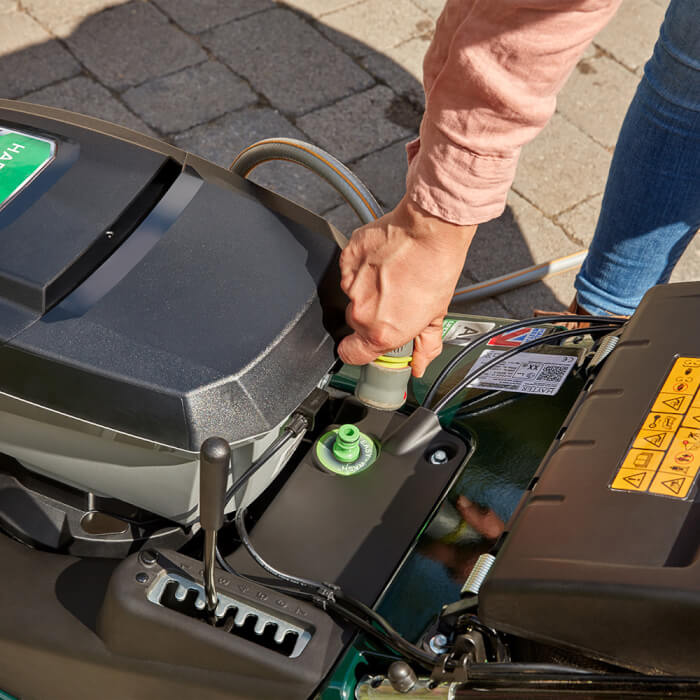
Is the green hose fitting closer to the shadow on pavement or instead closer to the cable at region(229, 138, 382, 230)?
the cable at region(229, 138, 382, 230)

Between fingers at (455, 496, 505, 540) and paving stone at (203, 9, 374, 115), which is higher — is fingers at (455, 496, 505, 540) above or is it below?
above

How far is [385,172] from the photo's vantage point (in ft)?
7.64

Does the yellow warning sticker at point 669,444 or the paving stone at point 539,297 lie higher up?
the yellow warning sticker at point 669,444

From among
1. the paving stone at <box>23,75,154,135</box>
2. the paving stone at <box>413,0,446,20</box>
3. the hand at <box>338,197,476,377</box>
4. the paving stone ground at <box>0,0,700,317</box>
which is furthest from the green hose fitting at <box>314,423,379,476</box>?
the paving stone at <box>413,0,446,20</box>

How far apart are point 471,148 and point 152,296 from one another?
13.4 inches

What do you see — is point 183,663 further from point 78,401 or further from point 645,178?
point 645,178

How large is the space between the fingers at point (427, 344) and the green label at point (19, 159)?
44 centimetres

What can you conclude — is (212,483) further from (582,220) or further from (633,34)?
(633,34)

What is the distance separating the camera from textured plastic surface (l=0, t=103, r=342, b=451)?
819 millimetres

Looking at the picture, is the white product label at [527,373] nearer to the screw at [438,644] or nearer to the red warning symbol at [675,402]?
the red warning symbol at [675,402]

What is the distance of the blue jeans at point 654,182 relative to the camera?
1.42 meters

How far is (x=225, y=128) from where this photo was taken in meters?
2.35

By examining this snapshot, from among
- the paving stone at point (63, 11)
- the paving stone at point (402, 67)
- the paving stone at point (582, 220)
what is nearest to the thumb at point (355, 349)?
the paving stone at point (582, 220)

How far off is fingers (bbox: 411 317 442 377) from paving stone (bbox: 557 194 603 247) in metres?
1.32
